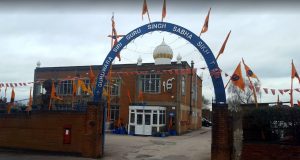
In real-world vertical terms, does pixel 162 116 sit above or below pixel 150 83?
below

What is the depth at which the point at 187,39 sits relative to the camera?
1380 cm

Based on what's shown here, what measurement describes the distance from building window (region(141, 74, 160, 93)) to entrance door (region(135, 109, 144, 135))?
10.4 ft

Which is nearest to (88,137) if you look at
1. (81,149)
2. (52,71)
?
(81,149)

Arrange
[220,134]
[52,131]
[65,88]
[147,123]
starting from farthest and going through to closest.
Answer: [65,88] < [147,123] < [52,131] < [220,134]

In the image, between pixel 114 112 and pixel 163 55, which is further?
pixel 114 112

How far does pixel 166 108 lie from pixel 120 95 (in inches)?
212

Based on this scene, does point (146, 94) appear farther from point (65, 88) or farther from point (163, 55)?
point (65, 88)

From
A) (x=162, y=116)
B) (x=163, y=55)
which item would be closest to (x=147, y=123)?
(x=162, y=116)

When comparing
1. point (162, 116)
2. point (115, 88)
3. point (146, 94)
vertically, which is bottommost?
point (162, 116)

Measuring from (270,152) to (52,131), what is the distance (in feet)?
34.4

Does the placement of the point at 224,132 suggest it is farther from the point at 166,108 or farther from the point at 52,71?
the point at 52,71

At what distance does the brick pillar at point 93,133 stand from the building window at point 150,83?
1656cm

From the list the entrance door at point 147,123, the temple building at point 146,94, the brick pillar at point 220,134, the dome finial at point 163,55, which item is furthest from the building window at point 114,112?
the brick pillar at point 220,134

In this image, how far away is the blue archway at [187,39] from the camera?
12977mm
